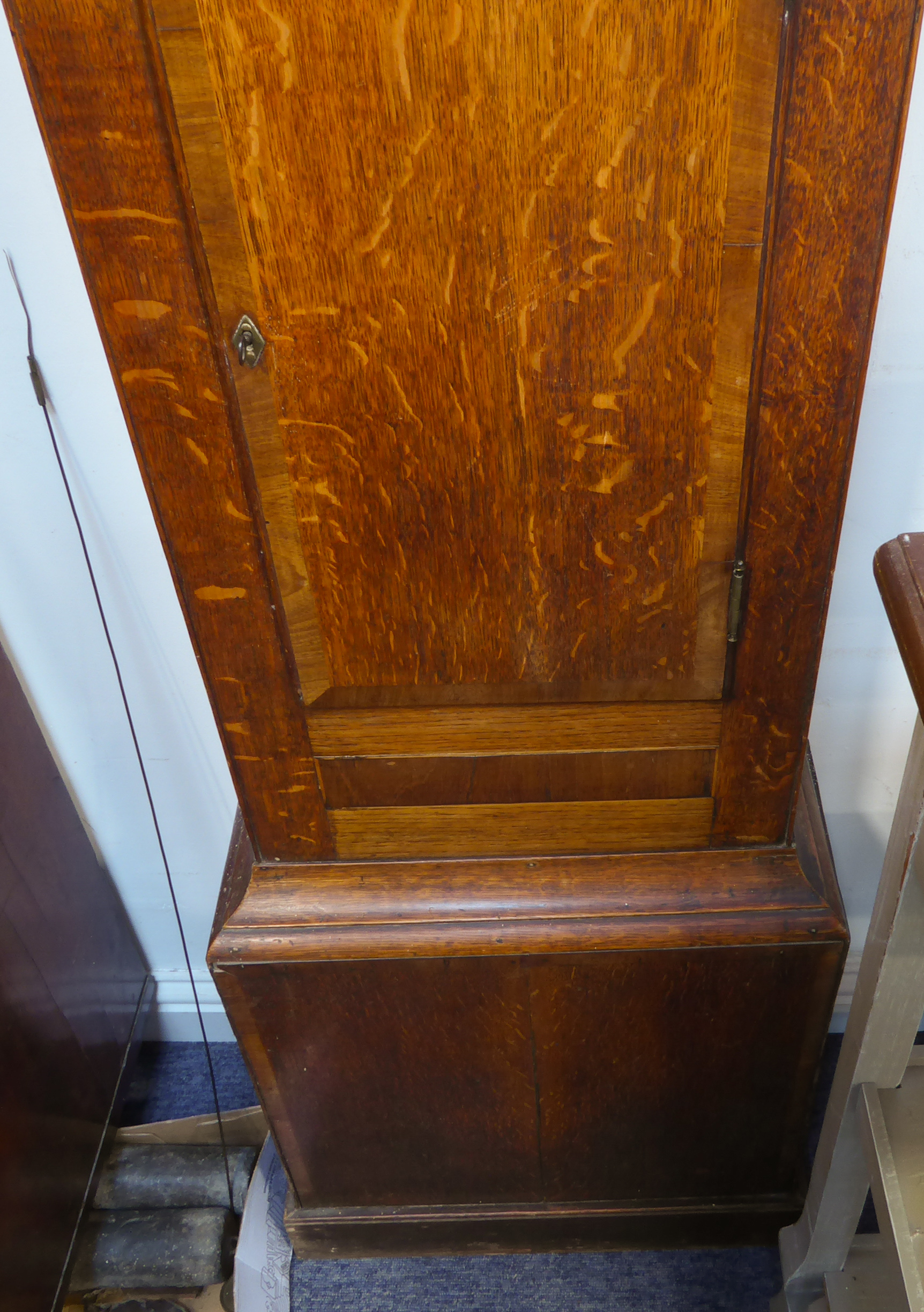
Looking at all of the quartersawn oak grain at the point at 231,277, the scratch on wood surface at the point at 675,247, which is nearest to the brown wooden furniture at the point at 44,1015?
the quartersawn oak grain at the point at 231,277

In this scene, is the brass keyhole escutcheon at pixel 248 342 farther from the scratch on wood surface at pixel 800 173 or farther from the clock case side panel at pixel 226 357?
the scratch on wood surface at pixel 800 173

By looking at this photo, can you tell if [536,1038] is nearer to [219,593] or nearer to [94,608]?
[219,593]

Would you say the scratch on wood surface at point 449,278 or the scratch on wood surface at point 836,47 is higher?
the scratch on wood surface at point 836,47

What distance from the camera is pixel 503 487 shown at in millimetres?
685

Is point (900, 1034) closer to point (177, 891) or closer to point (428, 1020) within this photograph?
point (428, 1020)

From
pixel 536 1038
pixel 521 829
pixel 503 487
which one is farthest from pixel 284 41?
pixel 536 1038

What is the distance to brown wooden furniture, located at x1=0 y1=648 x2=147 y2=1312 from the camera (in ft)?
3.55

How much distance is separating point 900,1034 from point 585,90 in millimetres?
706

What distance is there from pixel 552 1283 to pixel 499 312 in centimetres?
117

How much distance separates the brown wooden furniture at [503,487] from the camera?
0.55 metres

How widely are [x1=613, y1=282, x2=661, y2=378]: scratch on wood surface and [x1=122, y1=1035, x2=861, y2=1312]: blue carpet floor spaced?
113 centimetres

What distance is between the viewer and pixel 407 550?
0.71m

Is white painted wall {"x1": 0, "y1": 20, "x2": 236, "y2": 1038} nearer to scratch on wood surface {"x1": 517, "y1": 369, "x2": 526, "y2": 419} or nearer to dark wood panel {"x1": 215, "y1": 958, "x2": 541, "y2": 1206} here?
dark wood panel {"x1": 215, "y1": 958, "x2": 541, "y2": 1206}

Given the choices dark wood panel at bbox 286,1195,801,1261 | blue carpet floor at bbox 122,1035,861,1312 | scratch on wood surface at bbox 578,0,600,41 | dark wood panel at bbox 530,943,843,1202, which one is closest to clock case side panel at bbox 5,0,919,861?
scratch on wood surface at bbox 578,0,600,41
